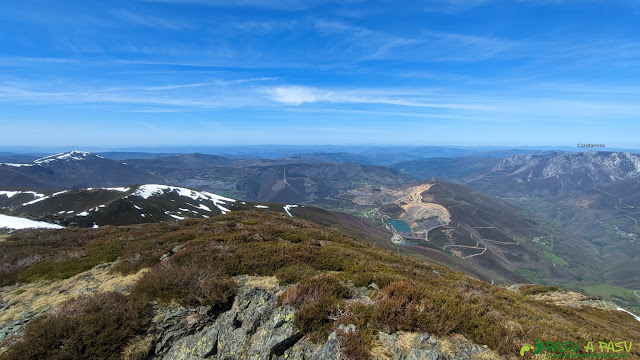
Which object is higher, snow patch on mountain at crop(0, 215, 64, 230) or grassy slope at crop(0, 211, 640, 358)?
grassy slope at crop(0, 211, 640, 358)

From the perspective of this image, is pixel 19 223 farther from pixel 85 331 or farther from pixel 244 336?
pixel 244 336

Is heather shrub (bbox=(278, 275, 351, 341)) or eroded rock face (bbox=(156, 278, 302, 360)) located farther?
heather shrub (bbox=(278, 275, 351, 341))

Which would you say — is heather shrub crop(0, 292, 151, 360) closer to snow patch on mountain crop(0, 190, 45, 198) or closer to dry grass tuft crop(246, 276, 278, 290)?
dry grass tuft crop(246, 276, 278, 290)

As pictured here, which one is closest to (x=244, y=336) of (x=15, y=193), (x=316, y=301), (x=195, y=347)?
(x=195, y=347)

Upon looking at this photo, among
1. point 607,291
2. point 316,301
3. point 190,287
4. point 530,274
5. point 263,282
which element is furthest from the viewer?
point 530,274

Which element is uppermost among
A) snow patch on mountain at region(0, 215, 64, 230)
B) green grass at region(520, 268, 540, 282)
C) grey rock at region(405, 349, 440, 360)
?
grey rock at region(405, 349, 440, 360)

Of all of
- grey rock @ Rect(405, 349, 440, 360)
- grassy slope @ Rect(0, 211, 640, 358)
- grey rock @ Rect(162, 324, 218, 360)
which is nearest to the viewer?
grey rock @ Rect(405, 349, 440, 360)

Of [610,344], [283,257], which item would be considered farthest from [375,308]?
[610,344]

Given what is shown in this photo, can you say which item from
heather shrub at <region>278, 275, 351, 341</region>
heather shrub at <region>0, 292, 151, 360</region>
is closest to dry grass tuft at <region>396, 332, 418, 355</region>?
heather shrub at <region>278, 275, 351, 341</region>

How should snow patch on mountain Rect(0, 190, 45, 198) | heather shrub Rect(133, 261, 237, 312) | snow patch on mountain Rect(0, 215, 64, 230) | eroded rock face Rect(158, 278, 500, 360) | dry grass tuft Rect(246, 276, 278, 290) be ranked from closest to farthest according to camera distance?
eroded rock face Rect(158, 278, 500, 360)
heather shrub Rect(133, 261, 237, 312)
dry grass tuft Rect(246, 276, 278, 290)
snow patch on mountain Rect(0, 215, 64, 230)
snow patch on mountain Rect(0, 190, 45, 198)

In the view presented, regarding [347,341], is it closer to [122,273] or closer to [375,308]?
[375,308]

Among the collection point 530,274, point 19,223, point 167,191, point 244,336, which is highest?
point 244,336
